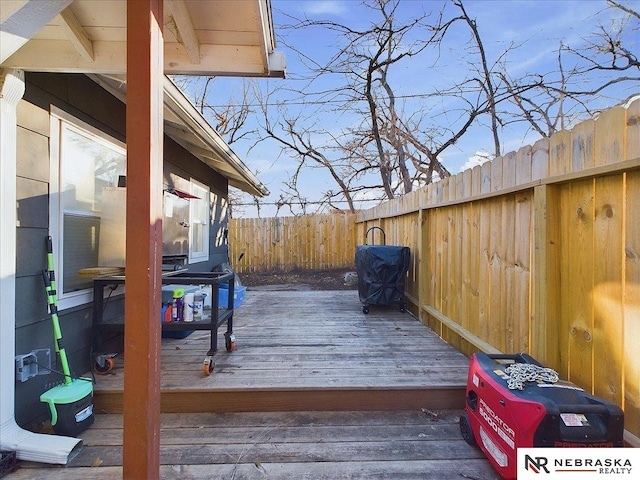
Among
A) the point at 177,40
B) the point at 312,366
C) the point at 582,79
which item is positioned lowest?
the point at 312,366

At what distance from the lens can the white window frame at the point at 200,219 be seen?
492cm

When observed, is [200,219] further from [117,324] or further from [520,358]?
[520,358]

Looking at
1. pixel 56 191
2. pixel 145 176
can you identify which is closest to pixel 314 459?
pixel 145 176

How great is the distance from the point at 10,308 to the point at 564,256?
3.10 m

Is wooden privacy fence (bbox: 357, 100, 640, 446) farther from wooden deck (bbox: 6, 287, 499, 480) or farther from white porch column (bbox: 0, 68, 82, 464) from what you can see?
white porch column (bbox: 0, 68, 82, 464)

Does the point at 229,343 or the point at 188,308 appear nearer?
the point at 188,308

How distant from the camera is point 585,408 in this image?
1.34 m

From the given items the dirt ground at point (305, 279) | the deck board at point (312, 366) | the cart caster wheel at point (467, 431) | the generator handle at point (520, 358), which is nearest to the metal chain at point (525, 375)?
the generator handle at point (520, 358)

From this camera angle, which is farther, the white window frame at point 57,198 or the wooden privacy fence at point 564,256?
the white window frame at point 57,198

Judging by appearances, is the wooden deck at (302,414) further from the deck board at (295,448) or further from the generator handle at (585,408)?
the generator handle at (585,408)

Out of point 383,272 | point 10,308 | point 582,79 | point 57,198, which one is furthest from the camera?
Result: point 582,79

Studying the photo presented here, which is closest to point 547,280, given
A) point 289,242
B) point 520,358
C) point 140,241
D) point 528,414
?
point 520,358

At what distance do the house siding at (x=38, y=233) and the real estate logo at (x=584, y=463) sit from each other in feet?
8.80

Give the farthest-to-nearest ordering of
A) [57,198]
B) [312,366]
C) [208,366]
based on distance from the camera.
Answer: [312,366]
[208,366]
[57,198]
